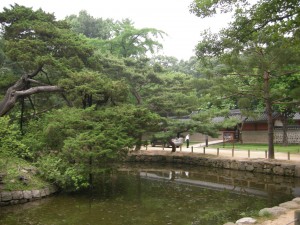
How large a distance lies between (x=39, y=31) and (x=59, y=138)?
23.4 feet

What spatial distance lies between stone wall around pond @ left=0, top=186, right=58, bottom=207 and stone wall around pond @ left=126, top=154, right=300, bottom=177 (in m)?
13.5

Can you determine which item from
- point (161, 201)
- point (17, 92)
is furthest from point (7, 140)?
point (161, 201)

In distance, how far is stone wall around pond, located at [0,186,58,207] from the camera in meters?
11.9

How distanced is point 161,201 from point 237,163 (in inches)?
400

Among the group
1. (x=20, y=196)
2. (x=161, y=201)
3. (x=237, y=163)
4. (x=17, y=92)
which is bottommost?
(x=161, y=201)

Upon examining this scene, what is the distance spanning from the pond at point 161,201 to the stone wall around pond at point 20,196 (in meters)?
0.31

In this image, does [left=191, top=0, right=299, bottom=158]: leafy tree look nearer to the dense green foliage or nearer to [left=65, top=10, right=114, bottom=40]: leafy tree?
the dense green foliage

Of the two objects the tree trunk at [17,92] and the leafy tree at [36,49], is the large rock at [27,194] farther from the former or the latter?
the leafy tree at [36,49]

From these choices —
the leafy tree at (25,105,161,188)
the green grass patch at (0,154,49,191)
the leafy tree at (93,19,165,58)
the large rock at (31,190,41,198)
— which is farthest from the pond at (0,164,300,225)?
the leafy tree at (93,19,165,58)

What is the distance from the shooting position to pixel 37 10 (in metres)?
19.2

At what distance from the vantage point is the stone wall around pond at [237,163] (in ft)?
60.0

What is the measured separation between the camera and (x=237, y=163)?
21.2m

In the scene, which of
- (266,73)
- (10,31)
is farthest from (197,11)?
(10,31)

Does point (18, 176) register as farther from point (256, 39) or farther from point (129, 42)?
point (129, 42)
